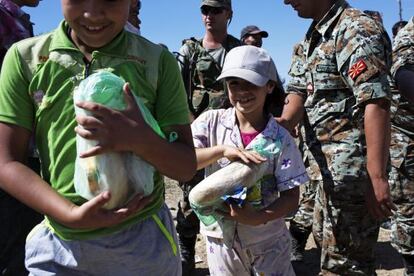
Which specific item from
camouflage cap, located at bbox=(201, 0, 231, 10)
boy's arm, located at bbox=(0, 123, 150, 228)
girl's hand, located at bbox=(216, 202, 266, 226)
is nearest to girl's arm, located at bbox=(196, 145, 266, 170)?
girl's hand, located at bbox=(216, 202, 266, 226)

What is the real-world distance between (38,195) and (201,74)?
3.54 meters

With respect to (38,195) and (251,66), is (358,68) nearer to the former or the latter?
(251,66)

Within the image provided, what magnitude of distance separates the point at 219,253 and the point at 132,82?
1.51 meters

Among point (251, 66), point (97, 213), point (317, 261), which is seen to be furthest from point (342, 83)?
point (317, 261)

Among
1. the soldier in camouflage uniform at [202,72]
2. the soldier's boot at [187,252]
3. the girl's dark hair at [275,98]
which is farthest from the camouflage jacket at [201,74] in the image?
the girl's dark hair at [275,98]

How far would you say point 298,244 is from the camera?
16.3 ft

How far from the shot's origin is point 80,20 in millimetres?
1587

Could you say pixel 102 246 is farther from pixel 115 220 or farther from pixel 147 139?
pixel 147 139

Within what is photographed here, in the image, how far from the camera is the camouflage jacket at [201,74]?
4938mm

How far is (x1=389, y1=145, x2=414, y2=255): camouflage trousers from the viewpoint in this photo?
4043 mm

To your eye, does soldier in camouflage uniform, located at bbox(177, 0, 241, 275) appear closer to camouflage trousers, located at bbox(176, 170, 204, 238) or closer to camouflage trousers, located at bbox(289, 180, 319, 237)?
camouflage trousers, located at bbox(176, 170, 204, 238)

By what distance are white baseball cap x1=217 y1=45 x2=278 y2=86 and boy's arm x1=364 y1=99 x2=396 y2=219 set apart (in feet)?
1.90

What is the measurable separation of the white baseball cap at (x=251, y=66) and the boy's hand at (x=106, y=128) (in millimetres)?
1495

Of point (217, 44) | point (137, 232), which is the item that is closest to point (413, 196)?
point (217, 44)
